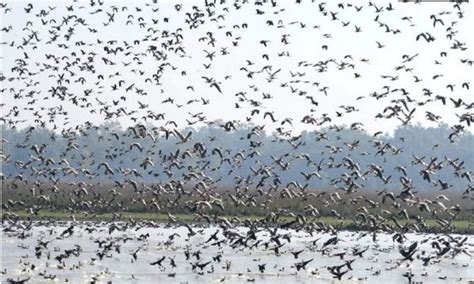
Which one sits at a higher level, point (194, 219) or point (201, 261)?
point (194, 219)

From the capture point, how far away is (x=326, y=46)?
36.8 meters

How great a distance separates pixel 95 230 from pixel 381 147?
68.7 feet

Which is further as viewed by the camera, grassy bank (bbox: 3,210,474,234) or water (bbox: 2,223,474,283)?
grassy bank (bbox: 3,210,474,234)

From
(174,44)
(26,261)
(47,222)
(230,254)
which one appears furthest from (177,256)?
(47,222)

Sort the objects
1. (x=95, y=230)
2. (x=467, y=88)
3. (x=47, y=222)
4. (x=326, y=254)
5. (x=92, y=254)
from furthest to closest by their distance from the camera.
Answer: (x=47, y=222) → (x=95, y=230) → (x=326, y=254) → (x=92, y=254) → (x=467, y=88)

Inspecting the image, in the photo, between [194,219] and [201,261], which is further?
[194,219]

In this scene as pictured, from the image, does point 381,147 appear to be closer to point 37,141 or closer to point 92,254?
point 92,254

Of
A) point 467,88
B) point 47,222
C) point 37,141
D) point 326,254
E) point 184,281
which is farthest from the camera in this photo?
point 37,141

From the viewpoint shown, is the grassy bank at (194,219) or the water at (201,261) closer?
the water at (201,261)

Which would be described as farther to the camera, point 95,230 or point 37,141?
point 37,141

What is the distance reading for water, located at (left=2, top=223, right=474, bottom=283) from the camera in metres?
34.2

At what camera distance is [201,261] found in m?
39.5

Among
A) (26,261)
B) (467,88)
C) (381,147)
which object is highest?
(467,88)

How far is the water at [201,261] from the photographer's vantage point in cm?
3419
